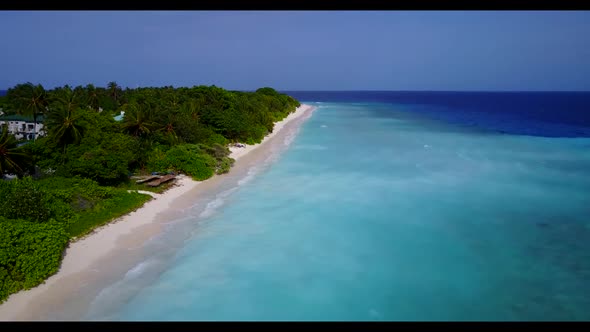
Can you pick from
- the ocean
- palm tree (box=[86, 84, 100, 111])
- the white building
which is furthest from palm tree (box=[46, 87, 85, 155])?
palm tree (box=[86, 84, 100, 111])

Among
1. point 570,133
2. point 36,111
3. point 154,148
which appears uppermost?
point 36,111

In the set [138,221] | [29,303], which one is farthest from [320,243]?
[29,303]

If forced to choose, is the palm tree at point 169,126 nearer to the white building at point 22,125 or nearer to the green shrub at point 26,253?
the green shrub at point 26,253

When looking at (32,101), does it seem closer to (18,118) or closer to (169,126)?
(18,118)

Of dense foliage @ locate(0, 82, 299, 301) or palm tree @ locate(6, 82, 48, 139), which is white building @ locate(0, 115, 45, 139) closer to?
dense foliage @ locate(0, 82, 299, 301)

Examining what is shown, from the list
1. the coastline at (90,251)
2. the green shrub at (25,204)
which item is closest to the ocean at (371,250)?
the coastline at (90,251)

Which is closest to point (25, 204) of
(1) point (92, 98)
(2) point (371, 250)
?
(2) point (371, 250)
